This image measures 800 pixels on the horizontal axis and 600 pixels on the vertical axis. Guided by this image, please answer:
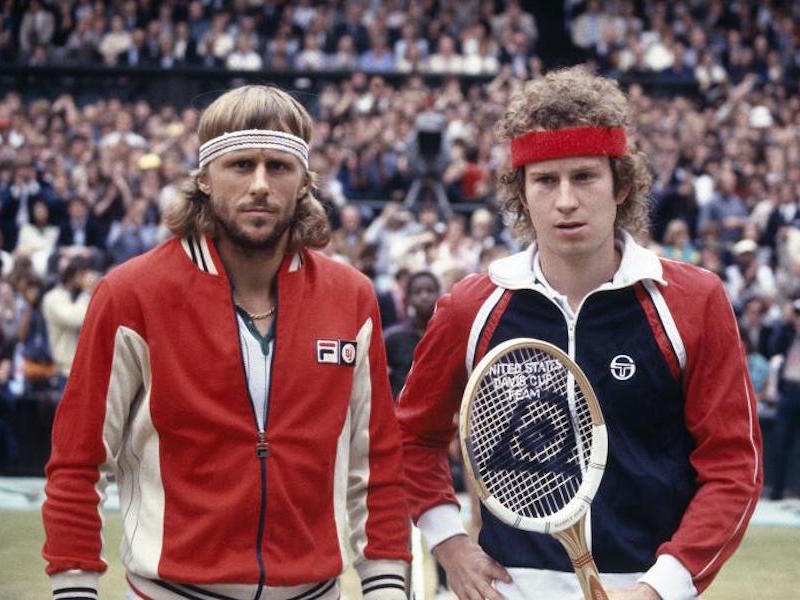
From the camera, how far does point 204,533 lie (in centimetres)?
382

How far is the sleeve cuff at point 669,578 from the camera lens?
12.3 ft

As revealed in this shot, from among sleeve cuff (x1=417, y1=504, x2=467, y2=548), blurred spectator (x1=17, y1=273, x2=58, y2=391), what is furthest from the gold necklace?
blurred spectator (x1=17, y1=273, x2=58, y2=391)

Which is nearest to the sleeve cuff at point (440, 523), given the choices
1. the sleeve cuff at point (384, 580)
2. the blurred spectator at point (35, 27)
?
the sleeve cuff at point (384, 580)

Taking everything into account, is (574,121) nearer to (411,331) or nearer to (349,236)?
(411,331)

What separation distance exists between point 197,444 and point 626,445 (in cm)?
104

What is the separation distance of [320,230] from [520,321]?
560mm

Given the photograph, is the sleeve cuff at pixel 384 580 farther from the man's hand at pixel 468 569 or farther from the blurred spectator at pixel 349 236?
the blurred spectator at pixel 349 236

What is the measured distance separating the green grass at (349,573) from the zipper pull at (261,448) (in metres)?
4.90

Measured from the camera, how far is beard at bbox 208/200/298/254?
3951 millimetres

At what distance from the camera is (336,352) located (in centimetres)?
403

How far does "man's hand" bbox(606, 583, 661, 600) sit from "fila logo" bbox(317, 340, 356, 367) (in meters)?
0.87

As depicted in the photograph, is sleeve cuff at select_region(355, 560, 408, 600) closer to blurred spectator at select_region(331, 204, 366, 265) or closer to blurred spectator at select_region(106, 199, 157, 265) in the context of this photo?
blurred spectator at select_region(331, 204, 366, 265)

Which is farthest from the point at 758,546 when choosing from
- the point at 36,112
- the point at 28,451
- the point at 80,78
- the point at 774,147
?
the point at 80,78

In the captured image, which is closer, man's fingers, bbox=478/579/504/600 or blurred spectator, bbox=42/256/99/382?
man's fingers, bbox=478/579/504/600
